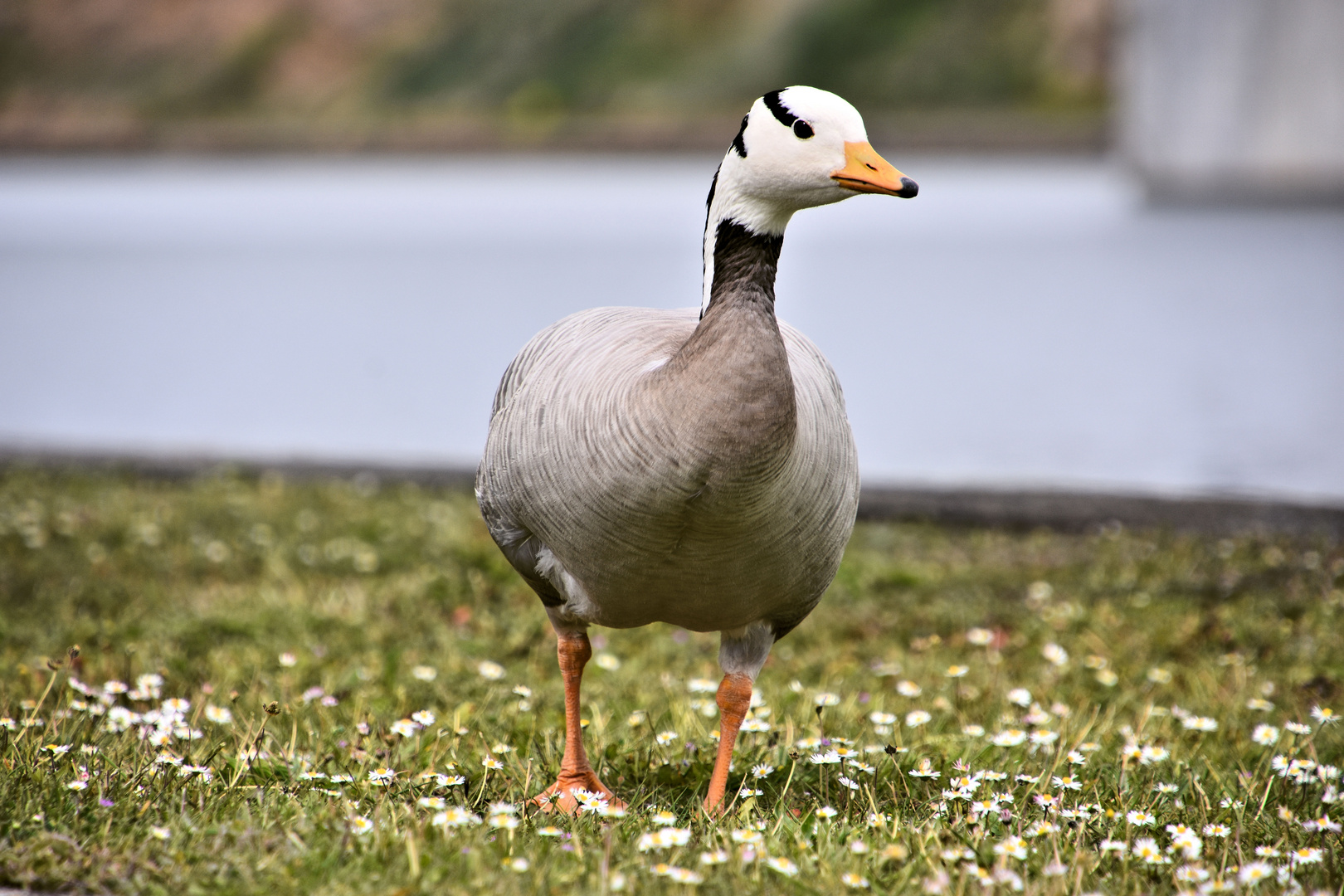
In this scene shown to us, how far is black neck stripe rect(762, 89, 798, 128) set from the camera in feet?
8.73

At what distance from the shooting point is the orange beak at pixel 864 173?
259 centimetres

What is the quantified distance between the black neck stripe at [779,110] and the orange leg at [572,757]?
4.66 ft

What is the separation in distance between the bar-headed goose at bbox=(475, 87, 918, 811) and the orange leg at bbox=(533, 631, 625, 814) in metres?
0.02

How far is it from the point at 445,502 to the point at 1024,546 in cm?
298

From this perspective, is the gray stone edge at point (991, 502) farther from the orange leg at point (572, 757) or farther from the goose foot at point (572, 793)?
the goose foot at point (572, 793)

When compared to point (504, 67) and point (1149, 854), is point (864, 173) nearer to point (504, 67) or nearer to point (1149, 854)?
point (1149, 854)

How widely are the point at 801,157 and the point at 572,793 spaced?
160 cm

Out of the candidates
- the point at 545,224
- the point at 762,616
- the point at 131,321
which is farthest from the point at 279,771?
the point at 545,224

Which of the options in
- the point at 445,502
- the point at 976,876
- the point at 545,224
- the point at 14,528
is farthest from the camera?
the point at 545,224

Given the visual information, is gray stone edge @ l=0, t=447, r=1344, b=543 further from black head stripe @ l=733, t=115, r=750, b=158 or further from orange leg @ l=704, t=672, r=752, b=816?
black head stripe @ l=733, t=115, r=750, b=158

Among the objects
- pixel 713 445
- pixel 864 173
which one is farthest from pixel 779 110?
pixel 713 445

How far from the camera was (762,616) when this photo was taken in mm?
3129

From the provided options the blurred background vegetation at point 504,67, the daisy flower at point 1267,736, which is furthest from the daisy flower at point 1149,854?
the blurred background vegetation at point 504,67

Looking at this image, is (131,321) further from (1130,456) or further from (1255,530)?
(1255,530)
